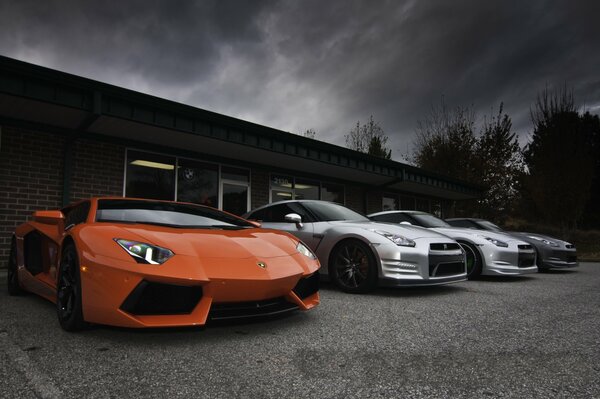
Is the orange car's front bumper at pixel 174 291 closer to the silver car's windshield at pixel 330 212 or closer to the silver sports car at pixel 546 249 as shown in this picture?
the silver car's windshield at pixel 330 212

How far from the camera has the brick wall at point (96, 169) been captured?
7.96m

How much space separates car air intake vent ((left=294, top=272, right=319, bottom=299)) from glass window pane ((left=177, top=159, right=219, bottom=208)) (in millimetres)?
6954

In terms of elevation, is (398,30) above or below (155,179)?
above

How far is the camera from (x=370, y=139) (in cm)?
3262

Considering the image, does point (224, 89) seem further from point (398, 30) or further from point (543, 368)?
point (543, 368)

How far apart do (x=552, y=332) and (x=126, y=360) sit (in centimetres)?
298

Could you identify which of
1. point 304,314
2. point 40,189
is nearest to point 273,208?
point 304,314

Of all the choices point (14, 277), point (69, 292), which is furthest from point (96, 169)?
point (69, 292)

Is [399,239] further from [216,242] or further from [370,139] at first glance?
[370,139]

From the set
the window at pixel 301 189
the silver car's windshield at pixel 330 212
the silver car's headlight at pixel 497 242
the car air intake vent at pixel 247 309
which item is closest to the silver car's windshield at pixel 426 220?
the silver car's headlight at pixel 497 242

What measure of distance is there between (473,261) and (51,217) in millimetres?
6221

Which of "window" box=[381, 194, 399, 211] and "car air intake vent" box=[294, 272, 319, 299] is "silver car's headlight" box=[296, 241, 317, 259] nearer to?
"car air intake vent" box=[294, 272, 319, 299]

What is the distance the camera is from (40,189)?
748 cm

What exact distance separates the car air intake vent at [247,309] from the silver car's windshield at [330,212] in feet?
9.14
